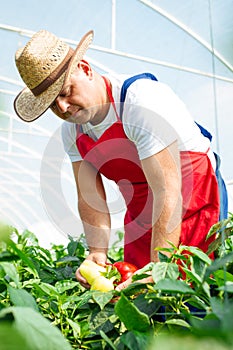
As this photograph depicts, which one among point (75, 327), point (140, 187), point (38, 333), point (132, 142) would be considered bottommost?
point (75, 327)

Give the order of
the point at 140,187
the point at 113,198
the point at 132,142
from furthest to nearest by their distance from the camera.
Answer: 1. the point at 113,198
2. the point at 140,187
3. the point at 132,142

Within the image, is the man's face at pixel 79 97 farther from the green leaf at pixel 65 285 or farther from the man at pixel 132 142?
the green leaf at pixel 65 285

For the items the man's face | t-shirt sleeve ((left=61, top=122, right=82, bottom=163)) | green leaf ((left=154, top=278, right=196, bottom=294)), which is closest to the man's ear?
the man's face

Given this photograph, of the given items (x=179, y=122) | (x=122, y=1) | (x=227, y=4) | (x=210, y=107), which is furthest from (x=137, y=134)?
(x=122, y=1)

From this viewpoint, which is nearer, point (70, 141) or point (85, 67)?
point (85, 67)

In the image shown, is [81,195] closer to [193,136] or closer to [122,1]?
[193,136]

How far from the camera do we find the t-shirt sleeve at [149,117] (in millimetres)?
1244

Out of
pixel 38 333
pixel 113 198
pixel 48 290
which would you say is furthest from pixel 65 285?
pixel 113 198

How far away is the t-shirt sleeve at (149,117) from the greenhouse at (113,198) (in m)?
0.20

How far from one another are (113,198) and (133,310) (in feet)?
16.1

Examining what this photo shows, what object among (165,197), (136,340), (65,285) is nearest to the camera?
A: (136,340)

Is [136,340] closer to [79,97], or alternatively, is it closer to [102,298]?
[102,298]

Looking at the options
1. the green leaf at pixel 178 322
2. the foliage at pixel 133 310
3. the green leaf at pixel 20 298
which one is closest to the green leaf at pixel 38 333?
the foliage at pixel 133 310

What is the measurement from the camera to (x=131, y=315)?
25.2 inches
